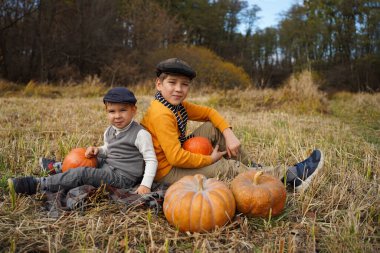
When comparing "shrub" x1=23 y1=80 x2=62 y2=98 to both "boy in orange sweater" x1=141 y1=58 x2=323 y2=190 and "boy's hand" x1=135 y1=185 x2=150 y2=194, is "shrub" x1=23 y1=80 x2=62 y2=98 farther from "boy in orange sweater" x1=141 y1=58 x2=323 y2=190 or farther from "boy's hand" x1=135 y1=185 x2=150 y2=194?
"boy's hand" x1=135 y1=185 x2=150 y2=194

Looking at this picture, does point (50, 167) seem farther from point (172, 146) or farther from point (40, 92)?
point (40, 92)

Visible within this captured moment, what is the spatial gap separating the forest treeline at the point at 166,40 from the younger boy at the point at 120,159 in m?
9.11

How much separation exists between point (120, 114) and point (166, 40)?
24.3m

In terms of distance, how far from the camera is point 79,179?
2.88 meters

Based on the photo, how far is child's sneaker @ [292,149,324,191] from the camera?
9.76 ft

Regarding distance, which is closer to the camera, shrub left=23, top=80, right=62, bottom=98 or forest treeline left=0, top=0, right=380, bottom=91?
shrub left=23, top=80, right=62, bottom=98

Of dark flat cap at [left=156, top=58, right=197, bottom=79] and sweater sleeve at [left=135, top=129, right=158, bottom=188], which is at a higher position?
dark flat cap at [left=156, top=58, right=197, bottom=79]

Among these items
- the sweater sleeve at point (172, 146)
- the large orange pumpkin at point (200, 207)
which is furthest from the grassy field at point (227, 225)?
the sweater sleeve at point (172, 146)

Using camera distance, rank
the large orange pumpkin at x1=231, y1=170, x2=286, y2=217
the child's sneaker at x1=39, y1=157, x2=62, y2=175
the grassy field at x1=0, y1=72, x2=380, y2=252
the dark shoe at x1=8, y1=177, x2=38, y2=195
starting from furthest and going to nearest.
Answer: the child's sneaker at x1=39, y1=157, x2=62, y2=175
the dark shoe at x1=8, y1=177, x2=38, y2=195
the large orange pumpkin at x1=231, y1=170, x2=286, y2=217
the grassy field at x1=0, y1=72, x2=380, y2=252

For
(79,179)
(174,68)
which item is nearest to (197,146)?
(174,68)

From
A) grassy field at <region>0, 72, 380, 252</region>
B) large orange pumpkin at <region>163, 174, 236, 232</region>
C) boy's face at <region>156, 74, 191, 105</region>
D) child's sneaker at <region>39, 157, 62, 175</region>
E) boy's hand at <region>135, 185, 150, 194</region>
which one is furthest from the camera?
child's sneaker at <region>39, 157, 62, 175</region>

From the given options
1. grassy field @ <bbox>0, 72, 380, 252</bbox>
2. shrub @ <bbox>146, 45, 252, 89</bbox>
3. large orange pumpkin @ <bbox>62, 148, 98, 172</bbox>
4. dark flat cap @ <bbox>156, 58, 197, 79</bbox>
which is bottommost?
grassy field @ <bbox>0, 72, 380, 252</bbox>

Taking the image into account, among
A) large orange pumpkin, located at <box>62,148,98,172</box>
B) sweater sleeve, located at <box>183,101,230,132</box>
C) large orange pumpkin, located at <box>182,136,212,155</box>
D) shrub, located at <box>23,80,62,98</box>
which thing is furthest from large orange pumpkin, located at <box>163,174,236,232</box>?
shrub, located at <box>23,80,62,98</box>

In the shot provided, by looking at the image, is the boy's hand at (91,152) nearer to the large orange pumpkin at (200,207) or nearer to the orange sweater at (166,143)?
the orange sweater at (166,143)
